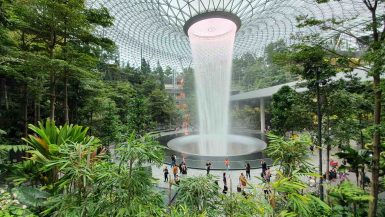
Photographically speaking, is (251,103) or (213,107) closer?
(213,107)

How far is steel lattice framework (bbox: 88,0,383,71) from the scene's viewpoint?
2816 centimetres

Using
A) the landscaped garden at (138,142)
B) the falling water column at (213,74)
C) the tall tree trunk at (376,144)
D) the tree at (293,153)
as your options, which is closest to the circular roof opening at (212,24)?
the falling water column at (213,74)

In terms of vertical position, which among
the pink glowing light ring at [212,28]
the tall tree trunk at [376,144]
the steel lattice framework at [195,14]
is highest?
the steel lattice framework at [195,14]

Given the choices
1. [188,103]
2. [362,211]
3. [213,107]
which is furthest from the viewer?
[188,103]

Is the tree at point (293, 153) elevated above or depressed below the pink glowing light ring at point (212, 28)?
below

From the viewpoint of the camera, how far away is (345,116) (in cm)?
1133

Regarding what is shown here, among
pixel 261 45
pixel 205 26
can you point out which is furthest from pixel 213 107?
pixel 261 45

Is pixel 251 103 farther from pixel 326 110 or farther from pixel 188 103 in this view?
pixel 326 110

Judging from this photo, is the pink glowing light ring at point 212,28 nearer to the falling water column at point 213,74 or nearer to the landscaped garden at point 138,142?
the falling water column at point 213,74

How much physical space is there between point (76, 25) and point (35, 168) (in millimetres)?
5648

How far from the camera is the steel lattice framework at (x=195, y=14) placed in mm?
28156

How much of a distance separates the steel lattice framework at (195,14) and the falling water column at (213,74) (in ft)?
7.95

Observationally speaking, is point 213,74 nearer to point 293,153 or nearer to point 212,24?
point 212,24

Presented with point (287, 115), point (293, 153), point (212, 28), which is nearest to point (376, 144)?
point (293, 153)
